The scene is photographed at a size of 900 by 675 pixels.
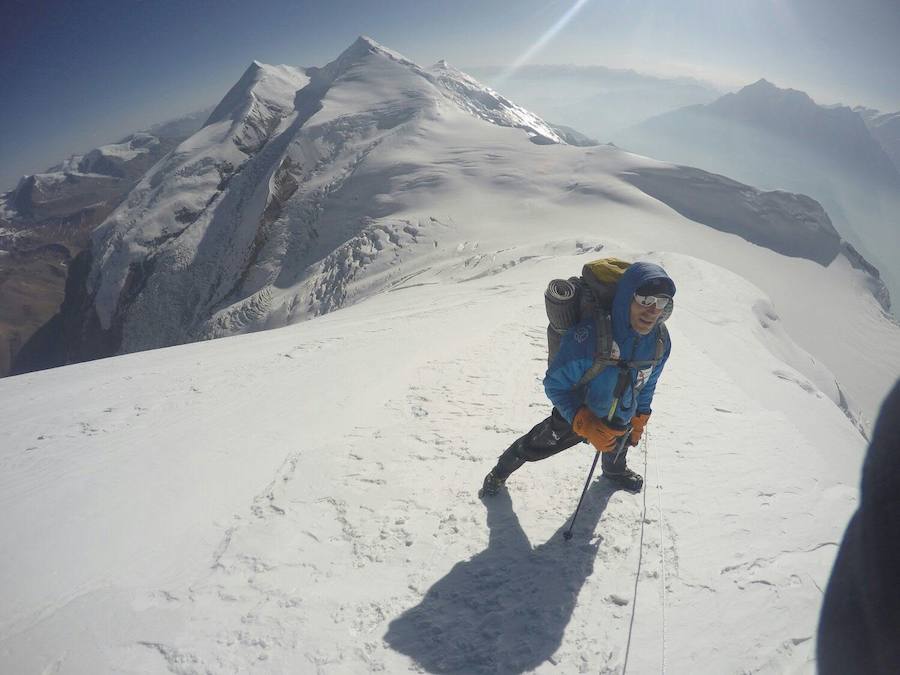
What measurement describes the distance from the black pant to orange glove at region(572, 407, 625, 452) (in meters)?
0.34

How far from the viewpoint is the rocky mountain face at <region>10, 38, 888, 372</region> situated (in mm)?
30359

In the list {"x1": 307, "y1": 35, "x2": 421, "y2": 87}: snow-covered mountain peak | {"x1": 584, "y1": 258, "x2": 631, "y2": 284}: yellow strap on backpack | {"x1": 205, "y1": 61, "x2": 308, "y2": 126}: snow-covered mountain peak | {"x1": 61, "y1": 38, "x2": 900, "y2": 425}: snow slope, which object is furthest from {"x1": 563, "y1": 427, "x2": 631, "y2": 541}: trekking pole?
{"x1": 205, "y1": 61, "x2": 308, "y2": 126}: snow-covered mountain peak

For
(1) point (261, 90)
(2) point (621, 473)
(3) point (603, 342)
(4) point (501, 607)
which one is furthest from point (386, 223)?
(1) point (261, 90)

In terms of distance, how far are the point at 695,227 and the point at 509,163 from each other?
1738 centimetres

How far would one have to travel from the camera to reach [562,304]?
3.24m

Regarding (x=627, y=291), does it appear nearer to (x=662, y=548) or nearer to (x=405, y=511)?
(x=662, y=548)

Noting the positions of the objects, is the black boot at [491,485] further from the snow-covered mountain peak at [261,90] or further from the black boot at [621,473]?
the snow-covered mountain peak at [261,90]

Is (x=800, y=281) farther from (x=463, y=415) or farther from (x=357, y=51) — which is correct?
(x=357, y=51)

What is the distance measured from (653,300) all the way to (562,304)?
638 millimetres

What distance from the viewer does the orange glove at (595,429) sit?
10.3 feet

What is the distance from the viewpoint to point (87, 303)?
5588 centimetres

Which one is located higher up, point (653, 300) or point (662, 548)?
point (653, 300)

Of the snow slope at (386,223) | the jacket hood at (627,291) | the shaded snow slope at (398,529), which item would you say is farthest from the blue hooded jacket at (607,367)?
the snow slope at (386,223)

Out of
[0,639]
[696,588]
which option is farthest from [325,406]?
[696,588]
